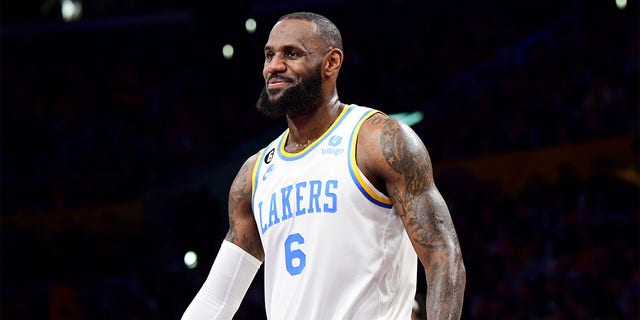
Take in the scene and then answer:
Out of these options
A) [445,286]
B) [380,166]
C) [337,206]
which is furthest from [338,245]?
[445,286]

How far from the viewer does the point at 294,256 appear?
10.4ft

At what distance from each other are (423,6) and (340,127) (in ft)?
36.7

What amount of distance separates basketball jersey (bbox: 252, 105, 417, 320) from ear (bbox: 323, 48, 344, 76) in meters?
0.19

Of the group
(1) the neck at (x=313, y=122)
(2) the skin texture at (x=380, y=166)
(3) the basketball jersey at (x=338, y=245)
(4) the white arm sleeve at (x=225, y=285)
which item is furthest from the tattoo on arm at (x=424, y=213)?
(4) the white arm sleeve at (x=225, y=285)

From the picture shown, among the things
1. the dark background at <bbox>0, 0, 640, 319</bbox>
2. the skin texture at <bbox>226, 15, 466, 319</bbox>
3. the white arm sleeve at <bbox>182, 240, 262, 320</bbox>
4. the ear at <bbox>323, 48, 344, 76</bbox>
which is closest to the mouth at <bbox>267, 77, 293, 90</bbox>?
the skin texture at <bbox>226, 15, 466, 319</bbox>

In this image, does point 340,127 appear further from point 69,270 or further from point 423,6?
point 423,6

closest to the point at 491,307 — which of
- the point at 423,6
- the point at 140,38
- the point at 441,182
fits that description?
the point at 441,182

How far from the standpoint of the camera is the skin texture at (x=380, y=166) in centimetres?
291

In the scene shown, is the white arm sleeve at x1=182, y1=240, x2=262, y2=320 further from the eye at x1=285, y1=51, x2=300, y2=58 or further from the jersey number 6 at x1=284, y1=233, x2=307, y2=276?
the eye at x1=285, y1=51, x2=300, y2=58

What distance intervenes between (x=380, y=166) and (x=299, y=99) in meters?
0.41

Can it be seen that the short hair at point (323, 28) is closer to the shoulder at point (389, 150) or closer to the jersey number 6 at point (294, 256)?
the shoulder at point (389, 150)

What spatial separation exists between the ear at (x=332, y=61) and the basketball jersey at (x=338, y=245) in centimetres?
19

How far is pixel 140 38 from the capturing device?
47.1 ft

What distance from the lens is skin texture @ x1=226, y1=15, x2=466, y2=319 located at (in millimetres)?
2914
